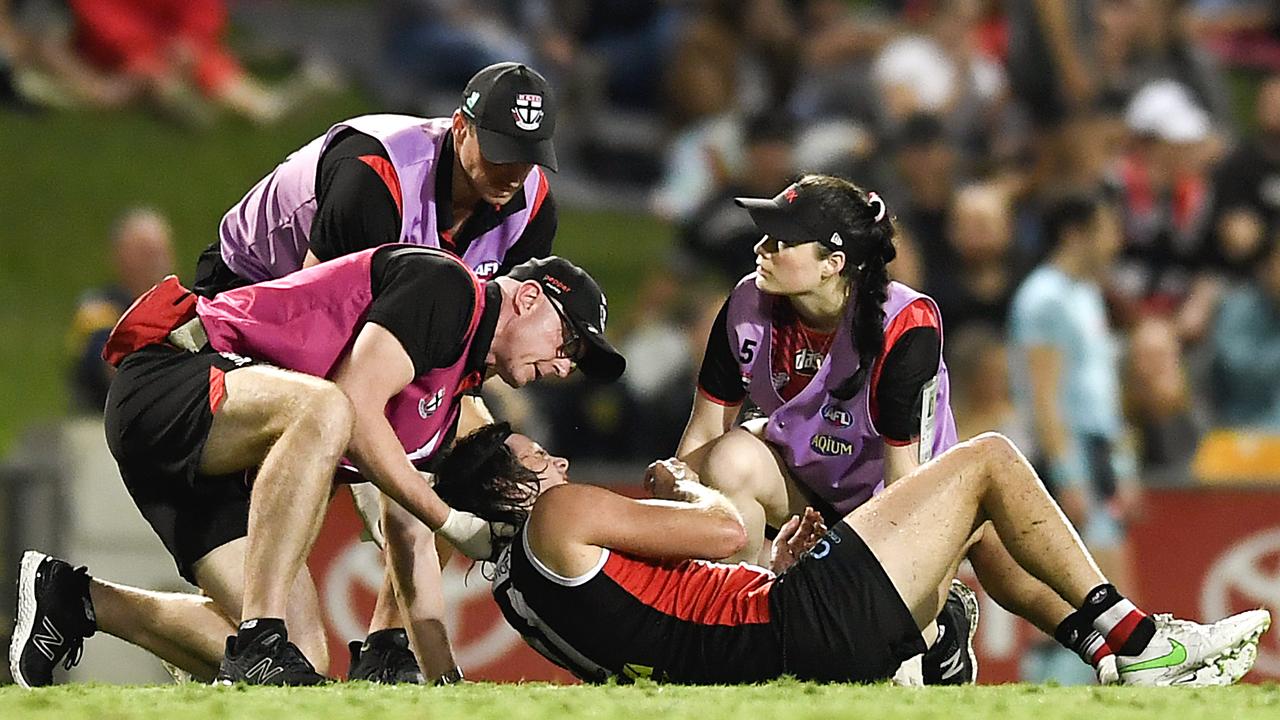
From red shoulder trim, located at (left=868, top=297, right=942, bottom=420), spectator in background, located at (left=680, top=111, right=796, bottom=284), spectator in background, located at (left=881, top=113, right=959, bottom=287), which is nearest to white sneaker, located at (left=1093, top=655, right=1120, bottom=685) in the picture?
red shoulder trim, located at (left=868, top=297, right=942, bottom=420)

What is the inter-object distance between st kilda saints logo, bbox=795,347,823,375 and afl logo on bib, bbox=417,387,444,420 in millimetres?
1213

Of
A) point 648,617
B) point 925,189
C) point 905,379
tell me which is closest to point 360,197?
point 648,617

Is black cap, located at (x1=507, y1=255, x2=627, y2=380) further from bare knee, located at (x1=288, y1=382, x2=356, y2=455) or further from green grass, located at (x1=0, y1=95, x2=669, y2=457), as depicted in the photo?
green grass, located at (x1=0, y1=95, x2=669, y2=457)

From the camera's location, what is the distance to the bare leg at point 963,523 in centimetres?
554

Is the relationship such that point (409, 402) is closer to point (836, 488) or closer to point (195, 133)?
point (836, 488)

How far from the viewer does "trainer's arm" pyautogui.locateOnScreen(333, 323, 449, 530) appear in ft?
18.1

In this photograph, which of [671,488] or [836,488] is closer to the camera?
[671,488]

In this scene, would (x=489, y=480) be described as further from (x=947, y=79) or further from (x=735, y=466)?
(x=947, y=79)

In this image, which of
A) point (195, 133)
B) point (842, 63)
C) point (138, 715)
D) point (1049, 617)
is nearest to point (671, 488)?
point (1049, 617)

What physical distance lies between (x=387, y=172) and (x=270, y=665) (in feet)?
4.99

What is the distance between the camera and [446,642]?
20.0ft

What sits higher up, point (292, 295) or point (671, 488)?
point (292, 295)

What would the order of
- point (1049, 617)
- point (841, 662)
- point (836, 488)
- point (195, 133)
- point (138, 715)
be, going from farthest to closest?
point (195, 133) < point (836, 488) < point (1049, 617) < point (841, 662) < point (138, 715)

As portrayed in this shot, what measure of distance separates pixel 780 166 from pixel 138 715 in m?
6.85
